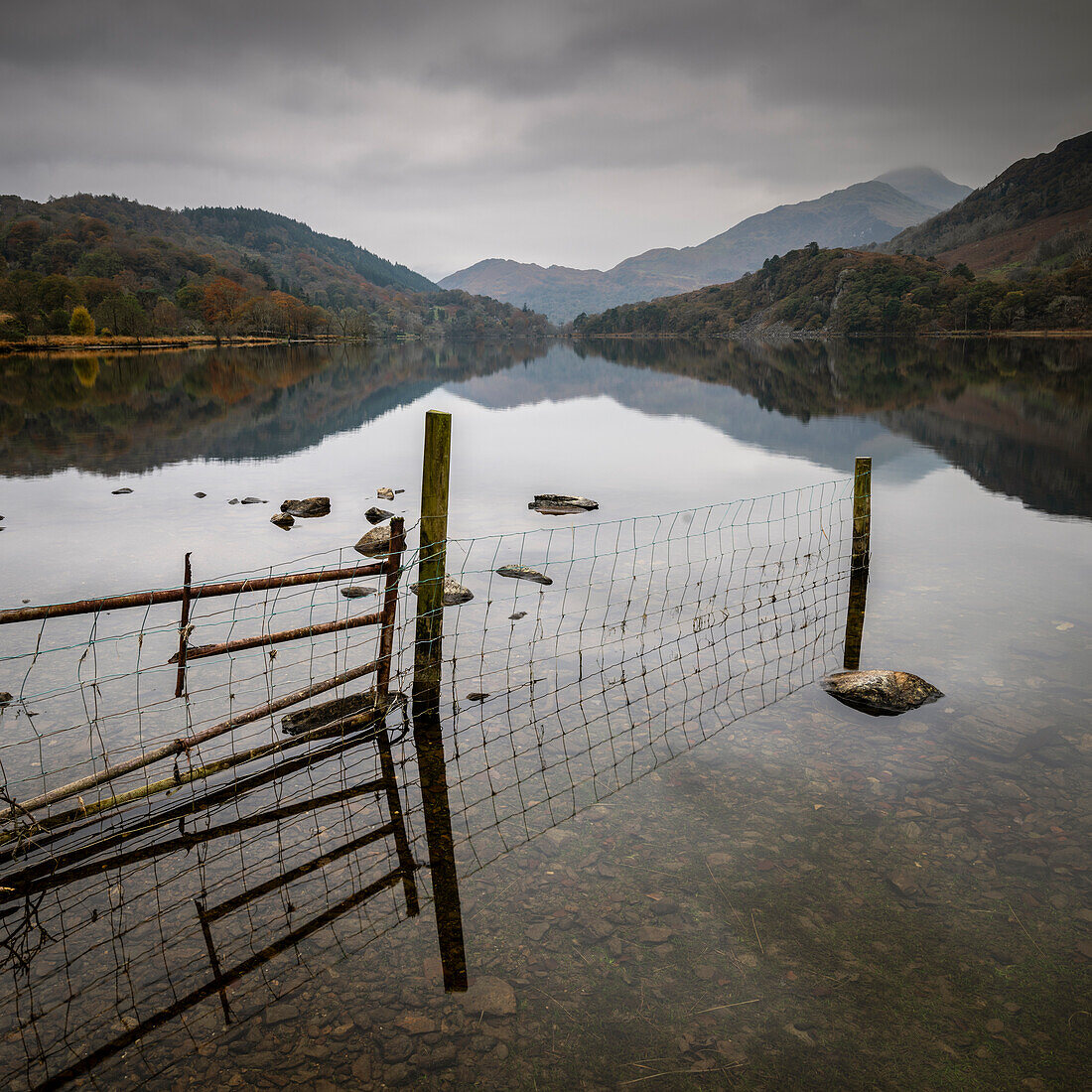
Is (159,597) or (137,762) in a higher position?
(159,597)

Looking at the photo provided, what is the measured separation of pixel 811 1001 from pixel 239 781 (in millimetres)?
6164

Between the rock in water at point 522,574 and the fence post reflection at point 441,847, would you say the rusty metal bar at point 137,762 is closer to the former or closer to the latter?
the fence post reflection at point 441,847

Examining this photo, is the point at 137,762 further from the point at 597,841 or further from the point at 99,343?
the point at 99,343

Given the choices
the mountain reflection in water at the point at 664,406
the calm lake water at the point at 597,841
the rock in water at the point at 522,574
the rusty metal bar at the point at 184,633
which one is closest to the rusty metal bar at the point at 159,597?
the rusty metal bar at the point at 184,633

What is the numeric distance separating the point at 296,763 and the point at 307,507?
1416 centimetres

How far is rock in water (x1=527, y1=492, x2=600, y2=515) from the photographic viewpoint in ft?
74.1

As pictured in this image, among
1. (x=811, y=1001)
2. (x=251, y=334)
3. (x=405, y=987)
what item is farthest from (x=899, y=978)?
(x=251, y=334)

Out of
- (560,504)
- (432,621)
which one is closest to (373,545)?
(560,504)

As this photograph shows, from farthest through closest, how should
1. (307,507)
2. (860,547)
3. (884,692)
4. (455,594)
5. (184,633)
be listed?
(307,507) < (860,547) < (455,594) < (884,692) < (184,633)

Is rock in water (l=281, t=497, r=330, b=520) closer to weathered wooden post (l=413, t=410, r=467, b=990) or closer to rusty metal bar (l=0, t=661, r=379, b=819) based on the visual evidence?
weathered wooden post (l=413, t=410, r=467, b=990)

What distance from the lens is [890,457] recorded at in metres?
31.0

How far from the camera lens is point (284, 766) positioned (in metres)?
8.55

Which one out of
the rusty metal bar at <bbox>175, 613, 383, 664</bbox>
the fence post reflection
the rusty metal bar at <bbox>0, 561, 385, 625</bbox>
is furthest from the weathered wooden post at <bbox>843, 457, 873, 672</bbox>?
the rusty metal bar at <bbox>0, 561, 385, 625</bbox>

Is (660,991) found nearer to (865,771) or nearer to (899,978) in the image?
(899,978)
